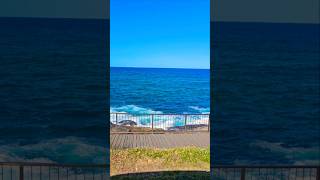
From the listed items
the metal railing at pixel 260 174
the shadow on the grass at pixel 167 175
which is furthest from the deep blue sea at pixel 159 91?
the metal railing at pixel 260 174

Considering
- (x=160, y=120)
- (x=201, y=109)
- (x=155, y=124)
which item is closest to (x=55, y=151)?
(x=155, y=124)

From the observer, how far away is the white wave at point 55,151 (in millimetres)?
7027

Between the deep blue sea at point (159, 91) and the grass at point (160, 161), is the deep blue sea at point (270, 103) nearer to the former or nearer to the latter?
the grass at point (160, 161)

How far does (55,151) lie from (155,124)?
381 centimetres

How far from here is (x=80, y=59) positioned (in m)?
8.12

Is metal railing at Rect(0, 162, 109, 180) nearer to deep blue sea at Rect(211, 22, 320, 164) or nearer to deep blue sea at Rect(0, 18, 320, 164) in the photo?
deep blue sea at Rect(0, 18, 320, 164)

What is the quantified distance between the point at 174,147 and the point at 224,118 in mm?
1561

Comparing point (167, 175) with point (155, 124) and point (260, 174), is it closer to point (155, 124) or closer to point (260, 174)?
point (260, 174)

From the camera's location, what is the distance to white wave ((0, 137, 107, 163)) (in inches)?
277

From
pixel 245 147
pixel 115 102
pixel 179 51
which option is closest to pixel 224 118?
pixel 245 147

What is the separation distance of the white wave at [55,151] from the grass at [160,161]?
374 mm

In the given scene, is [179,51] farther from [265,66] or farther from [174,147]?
[174,147]

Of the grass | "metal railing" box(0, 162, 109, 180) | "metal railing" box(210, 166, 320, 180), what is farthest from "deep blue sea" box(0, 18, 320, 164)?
"metal railing" box(210, 166, 320, 180)

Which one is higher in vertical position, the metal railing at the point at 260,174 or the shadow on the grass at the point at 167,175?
the metal railing at the point at 260,174
